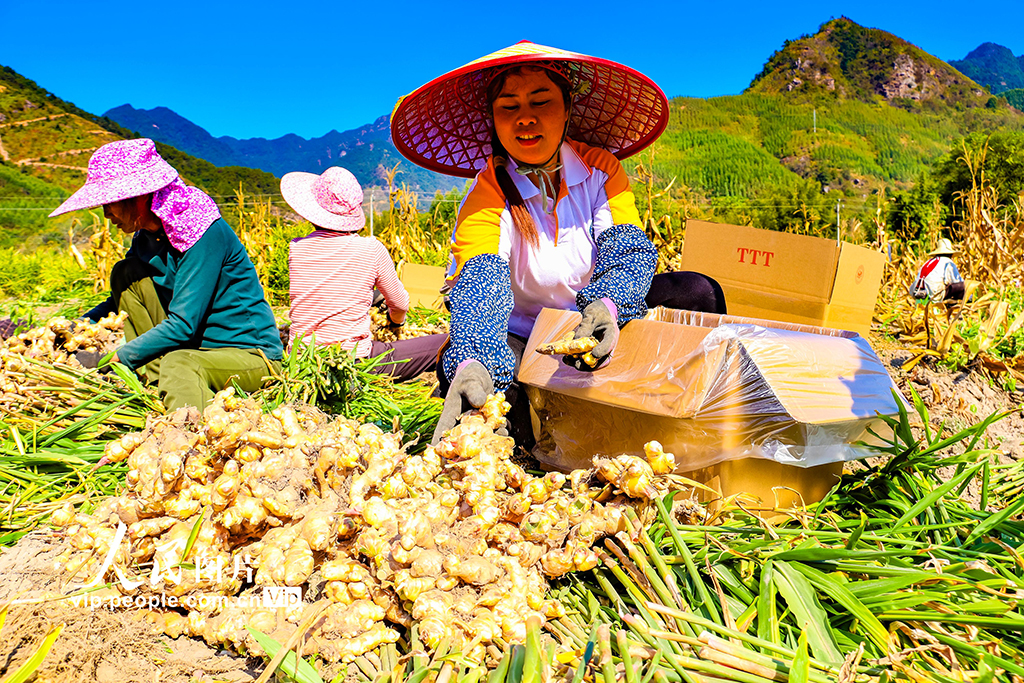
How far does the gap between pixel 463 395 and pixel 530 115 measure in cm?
88

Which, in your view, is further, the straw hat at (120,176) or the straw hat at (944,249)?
the straw hat at (944,249)

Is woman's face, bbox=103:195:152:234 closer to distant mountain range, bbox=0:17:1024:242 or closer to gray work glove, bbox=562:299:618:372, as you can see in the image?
gray work glove, bbox=562:299:618:372

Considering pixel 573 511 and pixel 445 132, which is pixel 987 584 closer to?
pixel 573 511

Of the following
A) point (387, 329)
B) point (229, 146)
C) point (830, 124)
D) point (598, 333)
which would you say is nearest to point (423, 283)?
point (387, 329)

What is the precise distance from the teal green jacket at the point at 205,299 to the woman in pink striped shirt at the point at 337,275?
2.19ft

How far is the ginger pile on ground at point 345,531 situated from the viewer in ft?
3.04

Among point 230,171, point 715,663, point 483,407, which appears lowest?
point 715,663

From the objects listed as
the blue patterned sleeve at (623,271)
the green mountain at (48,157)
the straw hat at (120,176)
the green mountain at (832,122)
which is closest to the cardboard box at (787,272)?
the blue patterned sleeve at (623,271)

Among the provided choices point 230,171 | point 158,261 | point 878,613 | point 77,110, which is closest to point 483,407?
point 878,613

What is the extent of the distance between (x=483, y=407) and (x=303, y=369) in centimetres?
151

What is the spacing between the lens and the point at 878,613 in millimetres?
949

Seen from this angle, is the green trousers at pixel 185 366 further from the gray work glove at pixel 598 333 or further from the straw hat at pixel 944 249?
the straw hat at pixel 944 249

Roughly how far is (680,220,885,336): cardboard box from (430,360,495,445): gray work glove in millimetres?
1738

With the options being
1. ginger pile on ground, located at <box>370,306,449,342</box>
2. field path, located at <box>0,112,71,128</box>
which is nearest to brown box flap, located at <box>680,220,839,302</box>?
ginger pile on ground, located at <box>370,306,449,342</box>
